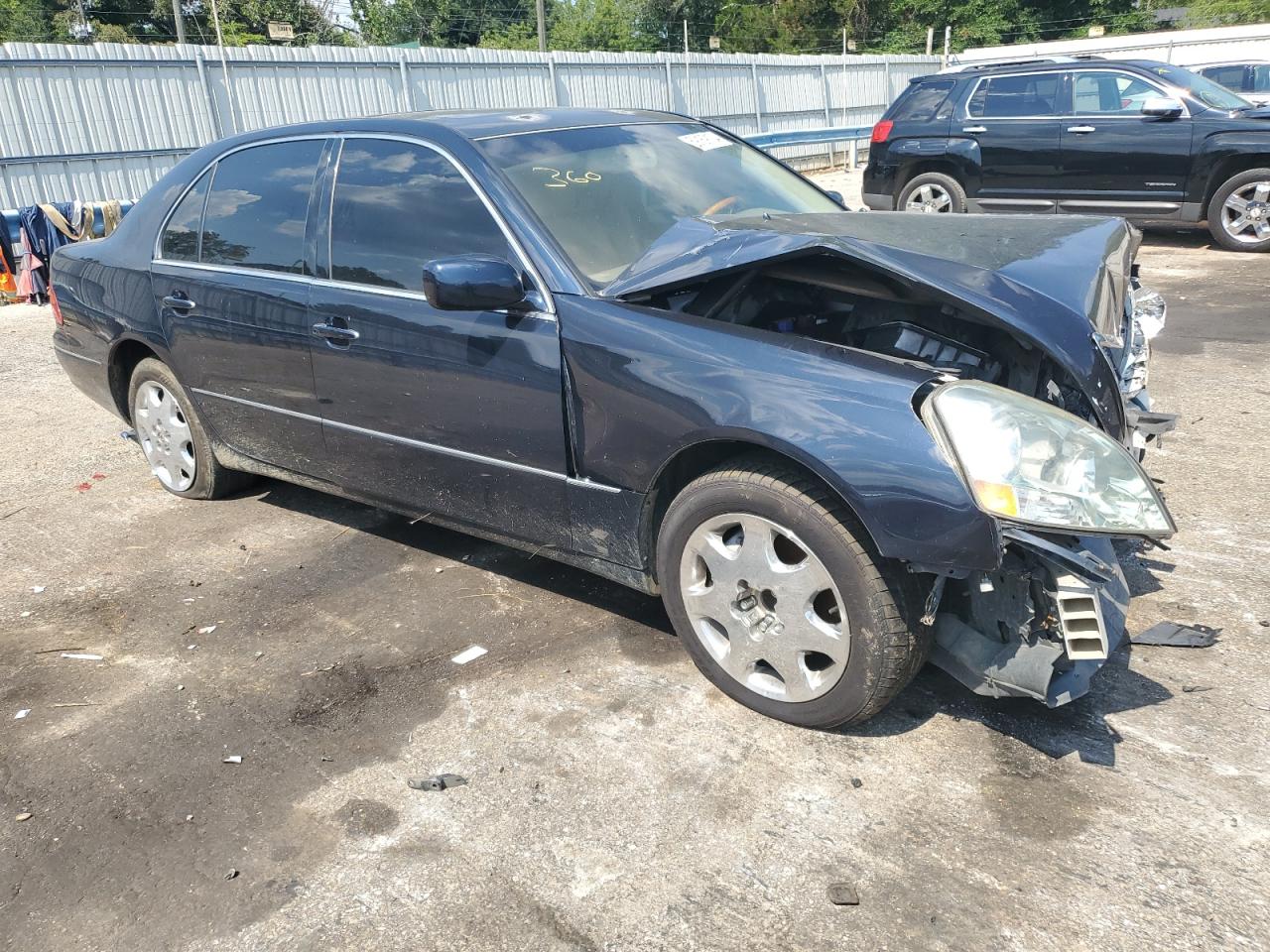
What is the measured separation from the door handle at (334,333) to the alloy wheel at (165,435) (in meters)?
1.38

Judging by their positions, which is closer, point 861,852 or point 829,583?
point 861,852

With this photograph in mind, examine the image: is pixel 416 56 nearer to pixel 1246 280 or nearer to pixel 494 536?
pixel 1246 280

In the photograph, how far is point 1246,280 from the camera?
8.89m

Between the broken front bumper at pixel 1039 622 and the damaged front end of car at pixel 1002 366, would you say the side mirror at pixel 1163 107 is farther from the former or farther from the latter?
the broken front bumper at pixel 1039 622

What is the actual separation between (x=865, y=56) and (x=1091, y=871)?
2475 centimetres

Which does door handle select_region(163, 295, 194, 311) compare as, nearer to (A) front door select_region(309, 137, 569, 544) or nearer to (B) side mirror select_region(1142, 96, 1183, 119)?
(A) front door select_region(309, 137, 569, 544)

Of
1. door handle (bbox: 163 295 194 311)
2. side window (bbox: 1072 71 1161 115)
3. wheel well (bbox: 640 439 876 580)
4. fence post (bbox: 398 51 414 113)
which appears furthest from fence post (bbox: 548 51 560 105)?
wheel well (bbox: 640 439 876 580)

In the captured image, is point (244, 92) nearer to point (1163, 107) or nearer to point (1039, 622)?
point (1163, 107)

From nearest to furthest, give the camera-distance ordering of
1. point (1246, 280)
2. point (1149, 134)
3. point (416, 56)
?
point (1246, 280) < point (1149, 134) < point (416, 56)

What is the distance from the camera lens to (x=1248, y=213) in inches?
393

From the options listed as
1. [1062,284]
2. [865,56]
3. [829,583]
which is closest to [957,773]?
[829,583]

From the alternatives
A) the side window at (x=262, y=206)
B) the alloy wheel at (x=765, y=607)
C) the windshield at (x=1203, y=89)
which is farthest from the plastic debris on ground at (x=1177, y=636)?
the windshield at (x=1203, y=89)

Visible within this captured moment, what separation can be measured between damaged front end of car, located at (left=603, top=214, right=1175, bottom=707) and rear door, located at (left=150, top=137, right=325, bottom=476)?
5.09 ft

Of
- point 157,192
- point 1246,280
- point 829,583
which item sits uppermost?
point 157,192
